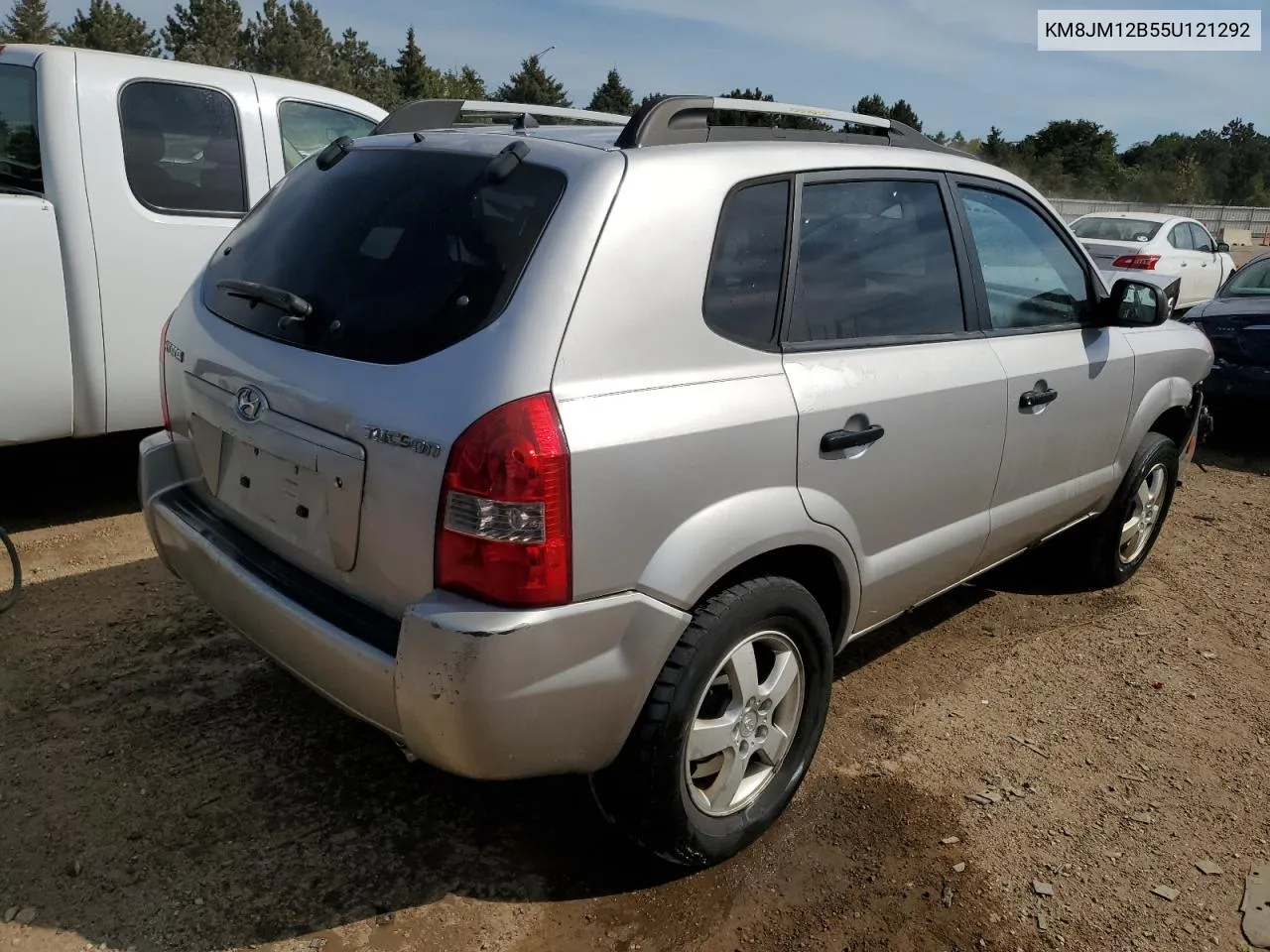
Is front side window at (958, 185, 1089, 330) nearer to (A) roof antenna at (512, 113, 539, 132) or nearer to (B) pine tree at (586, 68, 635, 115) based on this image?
(A) roof antenna at (512, 113, 539, 132)

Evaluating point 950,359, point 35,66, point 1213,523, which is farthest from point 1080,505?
point 35,66

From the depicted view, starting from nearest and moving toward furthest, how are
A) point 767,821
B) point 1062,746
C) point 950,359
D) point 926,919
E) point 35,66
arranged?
point 926,919
point 767,821
point 950,359
point 1062,746
point 35,66

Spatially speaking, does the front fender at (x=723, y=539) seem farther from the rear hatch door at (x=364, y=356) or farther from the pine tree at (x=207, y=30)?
the pine tree at (x=207, y=30)

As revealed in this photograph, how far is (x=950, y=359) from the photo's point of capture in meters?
3.03

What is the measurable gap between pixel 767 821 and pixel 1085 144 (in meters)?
73.8

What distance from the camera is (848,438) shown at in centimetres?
260

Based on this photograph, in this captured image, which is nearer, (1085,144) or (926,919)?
(926,919)

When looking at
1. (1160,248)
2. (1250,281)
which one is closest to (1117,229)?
(1160,248)

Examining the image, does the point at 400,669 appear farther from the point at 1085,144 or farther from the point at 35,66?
the point at 1085,144

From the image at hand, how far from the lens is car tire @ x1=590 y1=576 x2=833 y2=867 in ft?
7.54

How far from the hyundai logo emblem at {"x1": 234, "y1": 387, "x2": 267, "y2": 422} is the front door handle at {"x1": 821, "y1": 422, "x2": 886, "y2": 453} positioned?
4.53 feet

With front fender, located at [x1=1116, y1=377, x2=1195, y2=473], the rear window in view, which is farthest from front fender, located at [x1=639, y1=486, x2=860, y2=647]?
front fender, located at [x1=1116, y1=377, x2=1195, y2=473]

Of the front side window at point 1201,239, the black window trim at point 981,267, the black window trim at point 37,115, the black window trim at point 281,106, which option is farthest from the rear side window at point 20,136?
the front side window at point 1201,239

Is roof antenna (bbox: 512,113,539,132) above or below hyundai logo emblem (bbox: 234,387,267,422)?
above
